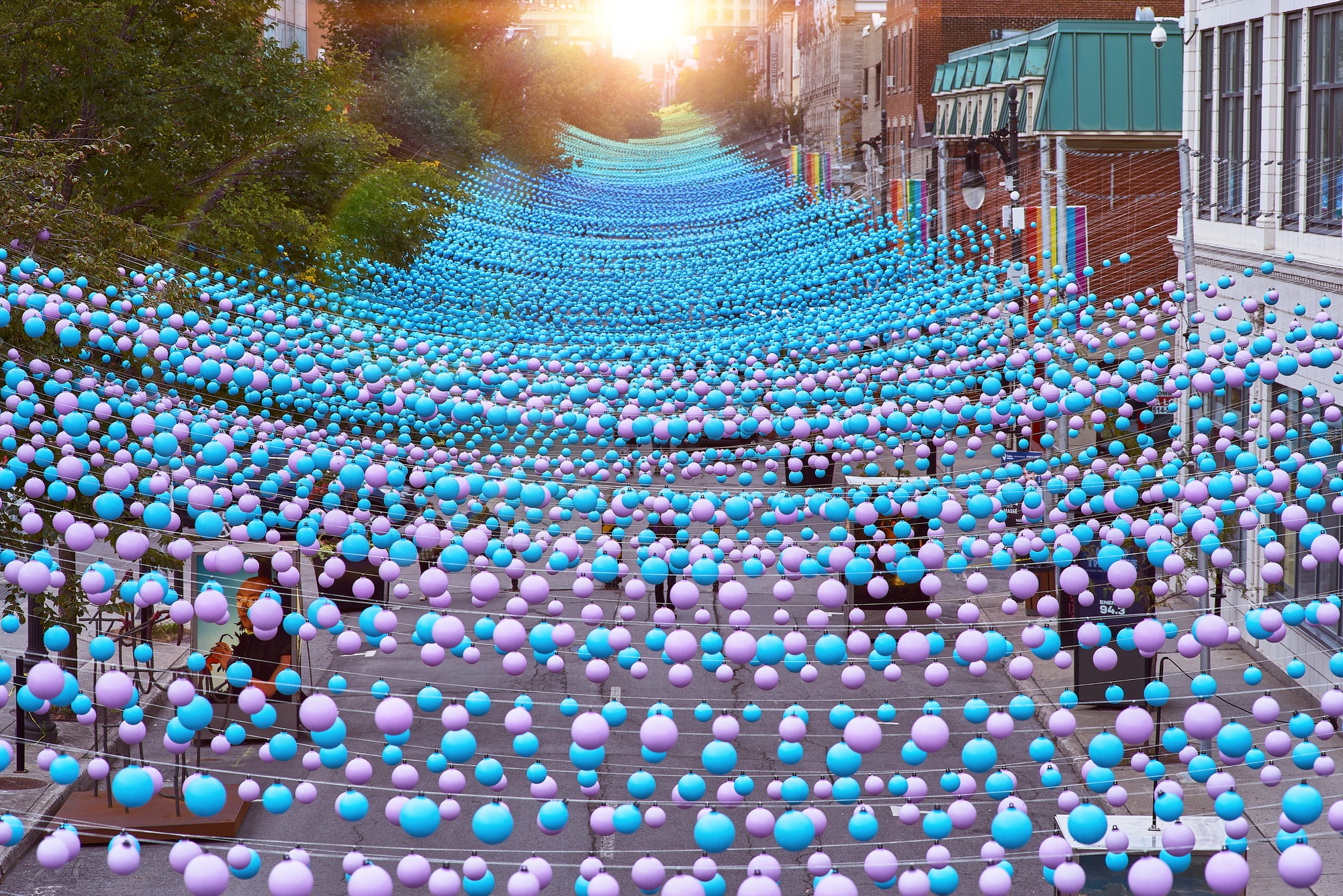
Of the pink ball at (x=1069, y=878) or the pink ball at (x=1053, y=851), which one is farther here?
the pink ball at (x=1053, y=851)

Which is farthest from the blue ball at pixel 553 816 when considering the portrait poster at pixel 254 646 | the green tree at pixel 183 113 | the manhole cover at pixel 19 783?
the green tree at pixel 183 113

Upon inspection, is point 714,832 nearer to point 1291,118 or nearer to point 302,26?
point 1291,118

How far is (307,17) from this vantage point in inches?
2256

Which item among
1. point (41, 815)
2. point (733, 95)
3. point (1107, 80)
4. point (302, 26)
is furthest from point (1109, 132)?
point (733, 95)

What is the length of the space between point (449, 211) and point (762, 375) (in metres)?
20.0

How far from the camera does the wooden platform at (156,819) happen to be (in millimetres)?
11617

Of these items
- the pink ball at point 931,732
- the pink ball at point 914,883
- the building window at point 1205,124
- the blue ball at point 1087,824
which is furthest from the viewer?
A: the building window at point 1205,124

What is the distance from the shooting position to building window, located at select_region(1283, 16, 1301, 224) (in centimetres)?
1536

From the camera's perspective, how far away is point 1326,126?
47.8 feet

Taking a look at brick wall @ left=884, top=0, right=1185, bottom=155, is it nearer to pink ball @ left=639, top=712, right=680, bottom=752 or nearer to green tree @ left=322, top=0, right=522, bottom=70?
green tree @ left=322, top=0, right=522, bottom=70

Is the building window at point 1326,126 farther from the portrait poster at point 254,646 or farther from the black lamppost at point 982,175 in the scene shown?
the portrait poster at point 254,646

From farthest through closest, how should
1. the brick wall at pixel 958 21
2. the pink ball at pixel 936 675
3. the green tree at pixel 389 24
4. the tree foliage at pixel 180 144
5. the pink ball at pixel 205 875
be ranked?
the green tree at pixel 389 24, the brick wall at pixel 958 21, the tree foliage at pixel 180 144, the pink ball at pixel 936 675, the pink ball at pixel 205 875

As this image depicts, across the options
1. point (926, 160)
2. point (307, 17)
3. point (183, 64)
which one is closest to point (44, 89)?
point (183, 64)

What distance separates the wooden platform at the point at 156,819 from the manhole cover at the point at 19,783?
0.50 meters
